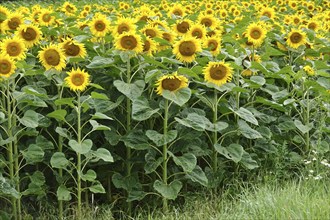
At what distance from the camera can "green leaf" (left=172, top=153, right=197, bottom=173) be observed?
4.40 metres

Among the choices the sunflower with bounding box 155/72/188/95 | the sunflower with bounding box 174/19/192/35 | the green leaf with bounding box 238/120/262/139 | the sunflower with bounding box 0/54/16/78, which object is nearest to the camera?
the sunflower with bounding box 0/54/16/78

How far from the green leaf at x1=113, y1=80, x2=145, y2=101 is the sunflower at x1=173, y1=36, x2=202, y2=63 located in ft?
1.18

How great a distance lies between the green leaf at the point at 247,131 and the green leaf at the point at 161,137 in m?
0.58

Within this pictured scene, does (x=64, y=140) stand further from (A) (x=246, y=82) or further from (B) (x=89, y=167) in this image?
(A) (x=246, y=82)

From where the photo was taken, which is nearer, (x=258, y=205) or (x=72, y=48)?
(x=258, y=205)

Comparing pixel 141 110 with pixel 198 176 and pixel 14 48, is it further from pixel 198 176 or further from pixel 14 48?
pixel 14 48

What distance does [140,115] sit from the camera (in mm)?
4371

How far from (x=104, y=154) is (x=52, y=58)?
2.38 feet

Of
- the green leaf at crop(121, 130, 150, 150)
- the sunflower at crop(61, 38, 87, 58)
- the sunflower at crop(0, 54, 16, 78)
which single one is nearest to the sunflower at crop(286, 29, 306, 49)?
the green leaf at crop(121, 130, 150, 150)

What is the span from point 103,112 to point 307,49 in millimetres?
2068

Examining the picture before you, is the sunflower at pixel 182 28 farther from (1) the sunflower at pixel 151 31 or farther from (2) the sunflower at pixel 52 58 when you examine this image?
(2) the sunflower at pixel 52 58

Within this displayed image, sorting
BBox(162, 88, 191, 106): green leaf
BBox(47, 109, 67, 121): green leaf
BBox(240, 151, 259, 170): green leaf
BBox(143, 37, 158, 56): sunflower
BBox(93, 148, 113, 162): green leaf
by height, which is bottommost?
BBox(240, 151, 259, 170): green leaf

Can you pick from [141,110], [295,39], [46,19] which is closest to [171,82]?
[141,110]

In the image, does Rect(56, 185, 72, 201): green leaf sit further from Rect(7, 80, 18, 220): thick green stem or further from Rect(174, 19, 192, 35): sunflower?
Rect(174, 19, 192, 35): sunflower
